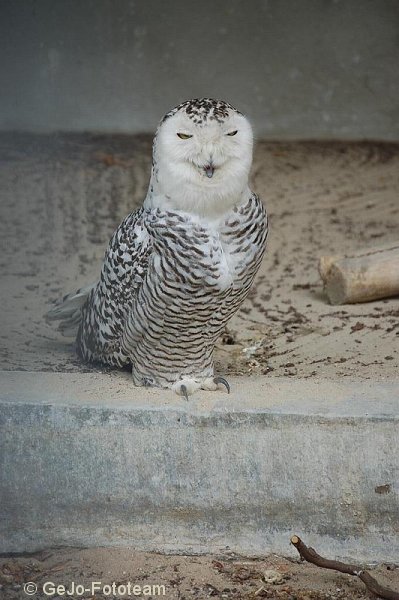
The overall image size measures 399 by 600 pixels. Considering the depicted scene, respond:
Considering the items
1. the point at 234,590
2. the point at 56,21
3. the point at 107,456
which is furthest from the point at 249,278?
the point at 56,21

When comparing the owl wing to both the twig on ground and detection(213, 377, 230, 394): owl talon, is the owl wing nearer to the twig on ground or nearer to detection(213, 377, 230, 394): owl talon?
detection(213, 377, 230, 394): owl talon

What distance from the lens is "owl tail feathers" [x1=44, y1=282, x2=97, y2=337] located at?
446cm

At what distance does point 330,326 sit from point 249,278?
1374 mm

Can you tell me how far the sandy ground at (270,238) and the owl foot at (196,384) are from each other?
496 mm

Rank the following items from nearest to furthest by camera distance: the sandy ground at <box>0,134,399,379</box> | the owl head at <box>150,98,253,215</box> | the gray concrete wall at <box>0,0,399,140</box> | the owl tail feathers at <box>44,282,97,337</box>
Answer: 1. the owl head at <box>150,98,253,215</box>
2. the owl tail feathers at <box>44,282,97,337</box>
3. the sandy ground at <box>0,134,399,379</box>
4. the gray concrete wall at <box>0,0,399,140</box>

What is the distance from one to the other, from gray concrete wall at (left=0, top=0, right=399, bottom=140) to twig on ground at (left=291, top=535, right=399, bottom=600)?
502cm

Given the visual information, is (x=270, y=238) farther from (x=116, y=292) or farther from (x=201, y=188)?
(x=201, y=188)

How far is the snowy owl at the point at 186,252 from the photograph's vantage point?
3404mm

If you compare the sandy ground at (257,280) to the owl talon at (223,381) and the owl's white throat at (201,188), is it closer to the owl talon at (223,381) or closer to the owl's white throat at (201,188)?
the owl talon at (223,381)

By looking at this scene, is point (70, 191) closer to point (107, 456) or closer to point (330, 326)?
point (330, 326)

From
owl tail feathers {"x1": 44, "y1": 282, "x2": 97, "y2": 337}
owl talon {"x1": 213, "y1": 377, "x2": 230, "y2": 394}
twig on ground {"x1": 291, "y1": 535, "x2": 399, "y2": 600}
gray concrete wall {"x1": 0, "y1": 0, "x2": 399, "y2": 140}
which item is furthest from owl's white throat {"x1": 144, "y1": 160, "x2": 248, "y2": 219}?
gray concrete wall {"x1": 0, "y1": 0, "x2": 399, "y2": 140}

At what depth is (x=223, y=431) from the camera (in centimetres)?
344

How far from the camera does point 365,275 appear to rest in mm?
5121

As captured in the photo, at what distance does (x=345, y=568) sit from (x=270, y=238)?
3.47 meters
